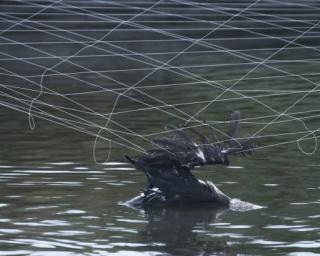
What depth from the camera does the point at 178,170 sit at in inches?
456

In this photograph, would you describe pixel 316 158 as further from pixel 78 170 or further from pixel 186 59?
pixel 186 59

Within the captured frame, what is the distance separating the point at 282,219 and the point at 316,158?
314cm

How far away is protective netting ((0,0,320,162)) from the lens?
1453 cm

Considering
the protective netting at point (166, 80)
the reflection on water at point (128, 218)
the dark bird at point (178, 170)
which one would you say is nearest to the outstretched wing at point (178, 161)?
the dark bird at point (178, 170)

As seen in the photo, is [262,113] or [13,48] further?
[13,48]

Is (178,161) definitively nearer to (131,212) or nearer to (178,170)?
(178,170)

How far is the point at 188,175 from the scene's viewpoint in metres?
11.6

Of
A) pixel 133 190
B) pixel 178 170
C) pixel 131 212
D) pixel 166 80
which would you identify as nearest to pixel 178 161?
pixel 178 170

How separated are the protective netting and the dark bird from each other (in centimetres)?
90

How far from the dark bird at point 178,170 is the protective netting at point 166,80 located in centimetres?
90

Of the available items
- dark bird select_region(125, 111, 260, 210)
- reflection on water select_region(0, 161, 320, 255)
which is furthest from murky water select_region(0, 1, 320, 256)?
dark bird select_region(125, 111, 260, 210)

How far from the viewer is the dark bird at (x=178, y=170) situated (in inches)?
454

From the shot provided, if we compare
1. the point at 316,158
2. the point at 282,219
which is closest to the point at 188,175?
the point at 282,219

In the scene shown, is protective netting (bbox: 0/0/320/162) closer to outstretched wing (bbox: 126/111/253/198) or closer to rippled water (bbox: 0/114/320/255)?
rippled water (bbox: 0/114/320/255)
